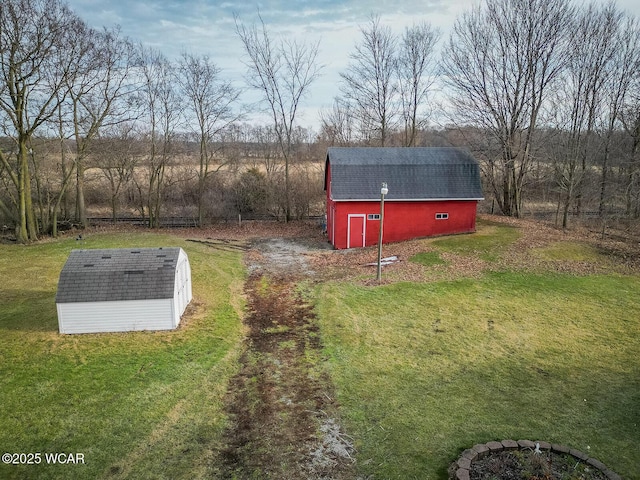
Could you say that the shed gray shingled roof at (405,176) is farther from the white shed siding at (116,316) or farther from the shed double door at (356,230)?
the white shed siding at (116,316)

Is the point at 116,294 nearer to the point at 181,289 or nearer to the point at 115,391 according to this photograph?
the point at 181,289

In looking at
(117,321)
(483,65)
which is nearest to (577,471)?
(117,321)

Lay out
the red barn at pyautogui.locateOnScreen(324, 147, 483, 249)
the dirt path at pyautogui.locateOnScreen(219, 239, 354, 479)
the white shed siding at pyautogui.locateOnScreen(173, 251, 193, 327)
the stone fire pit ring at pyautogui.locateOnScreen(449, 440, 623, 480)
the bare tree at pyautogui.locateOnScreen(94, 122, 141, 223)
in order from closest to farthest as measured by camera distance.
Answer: the stone fire pit ring at pyautogui.locateOnScreen(449, 440, 623, 480) < the dirt path at pyautogui.locateOnScreen(219, 239, 354, 479) < the white shed siding at pyautogui.locateOnScreen(173, 251, 193, 327) < the red barn at pyautogui.locateOnScreen(324, 147, 483, 249) < the bare tree at pyautogui.locateOnScreen(94, 122, 141, 223)

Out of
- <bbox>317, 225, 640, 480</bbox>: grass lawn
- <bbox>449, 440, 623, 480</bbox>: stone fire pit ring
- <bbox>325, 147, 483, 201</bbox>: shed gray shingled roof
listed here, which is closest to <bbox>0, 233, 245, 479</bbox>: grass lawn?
<bbox>317, 225, 640, 480</bbox>: grass lawn

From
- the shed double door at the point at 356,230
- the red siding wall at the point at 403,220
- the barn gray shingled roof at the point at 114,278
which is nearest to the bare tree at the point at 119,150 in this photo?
the red siding wall at the point at 403,220

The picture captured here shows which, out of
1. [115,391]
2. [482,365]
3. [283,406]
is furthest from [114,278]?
[482,365]

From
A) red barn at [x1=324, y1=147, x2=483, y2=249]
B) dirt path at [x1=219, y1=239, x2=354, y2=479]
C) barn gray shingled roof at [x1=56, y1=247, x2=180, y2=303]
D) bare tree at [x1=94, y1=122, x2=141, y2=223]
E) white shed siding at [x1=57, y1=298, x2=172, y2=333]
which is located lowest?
dirt path at [x1=219, y1=239, x2=354, y2=479]

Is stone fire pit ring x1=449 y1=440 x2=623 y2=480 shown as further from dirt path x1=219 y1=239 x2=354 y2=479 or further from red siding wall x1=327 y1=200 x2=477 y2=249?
red siding wall x1=327 y1=200 x2=477 y2=249
